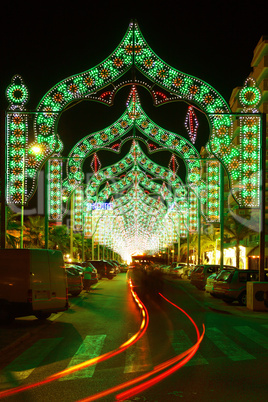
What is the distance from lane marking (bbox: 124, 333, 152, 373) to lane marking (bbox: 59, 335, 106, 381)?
0.63 metres

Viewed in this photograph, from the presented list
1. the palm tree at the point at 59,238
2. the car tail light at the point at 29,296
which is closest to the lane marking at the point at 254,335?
the car tail light at the point at 29,296

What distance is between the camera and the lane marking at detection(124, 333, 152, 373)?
10117 millimetres

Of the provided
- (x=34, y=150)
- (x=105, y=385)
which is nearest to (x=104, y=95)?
(x=34, y=150)

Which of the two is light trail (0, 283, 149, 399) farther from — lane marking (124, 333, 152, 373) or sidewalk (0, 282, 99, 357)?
sidewalk (0, 282, 99, 357)

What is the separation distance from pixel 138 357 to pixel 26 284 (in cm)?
581

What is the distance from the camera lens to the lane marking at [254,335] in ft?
44.0

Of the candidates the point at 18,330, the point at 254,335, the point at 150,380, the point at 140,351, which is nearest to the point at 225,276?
the point at 254,335

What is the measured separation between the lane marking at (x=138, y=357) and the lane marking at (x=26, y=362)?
1.66 meters

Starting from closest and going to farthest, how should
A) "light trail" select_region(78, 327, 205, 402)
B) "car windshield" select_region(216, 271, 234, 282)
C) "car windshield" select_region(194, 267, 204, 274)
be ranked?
"light trail" select_region(78, 327, 205, 402)
"car windshield" select_region(216, 271, 234, 282)
"car windshield" select_region(194, 267, 204, 274)

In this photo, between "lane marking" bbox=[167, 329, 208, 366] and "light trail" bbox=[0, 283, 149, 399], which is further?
"lane marking" bbox=[167, 329, 208, 366]

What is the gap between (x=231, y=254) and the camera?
266 feet

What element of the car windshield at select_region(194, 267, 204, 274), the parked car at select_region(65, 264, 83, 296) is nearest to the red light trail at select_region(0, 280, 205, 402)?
the parked car at select_region(65, 264, 83, 296)

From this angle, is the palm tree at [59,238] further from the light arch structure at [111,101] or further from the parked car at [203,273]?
the light arch structure at [111,101]

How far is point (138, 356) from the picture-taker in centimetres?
1142
